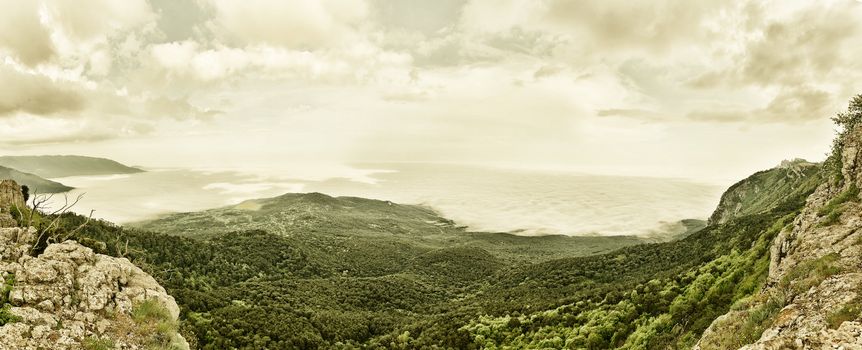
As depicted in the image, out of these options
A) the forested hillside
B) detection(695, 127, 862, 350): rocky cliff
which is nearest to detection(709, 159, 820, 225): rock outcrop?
the forested hillside

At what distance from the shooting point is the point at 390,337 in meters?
70.2

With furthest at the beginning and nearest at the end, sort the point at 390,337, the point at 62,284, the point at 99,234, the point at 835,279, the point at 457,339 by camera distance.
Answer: the point at 99,234 → the point at 390,337 → the point at 457,339 → the point at 62,284 → the point at 835,279

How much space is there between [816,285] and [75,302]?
119ft

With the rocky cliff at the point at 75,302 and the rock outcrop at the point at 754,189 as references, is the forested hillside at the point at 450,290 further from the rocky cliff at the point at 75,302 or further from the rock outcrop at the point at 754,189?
the rocky cliff at the point at 75,302

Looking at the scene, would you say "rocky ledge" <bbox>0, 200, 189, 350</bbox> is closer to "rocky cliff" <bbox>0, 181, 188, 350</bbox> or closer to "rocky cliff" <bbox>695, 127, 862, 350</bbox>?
"rocky cliff" <bbox>0, 181, 188, 350</bbox>

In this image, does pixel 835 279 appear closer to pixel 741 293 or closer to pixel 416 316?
pixel 741 293

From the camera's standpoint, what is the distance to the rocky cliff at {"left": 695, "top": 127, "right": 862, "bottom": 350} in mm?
14508

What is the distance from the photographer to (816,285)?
1858cm

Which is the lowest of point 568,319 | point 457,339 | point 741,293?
point 457,339

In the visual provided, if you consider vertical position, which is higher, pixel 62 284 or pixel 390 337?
pixel 62 284

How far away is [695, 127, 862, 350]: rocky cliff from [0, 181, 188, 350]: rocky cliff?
29015mm

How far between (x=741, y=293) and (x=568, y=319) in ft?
75.4

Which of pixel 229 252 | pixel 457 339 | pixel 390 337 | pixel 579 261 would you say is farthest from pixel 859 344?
pixel 229 252

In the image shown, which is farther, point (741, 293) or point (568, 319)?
point (568, 319)
